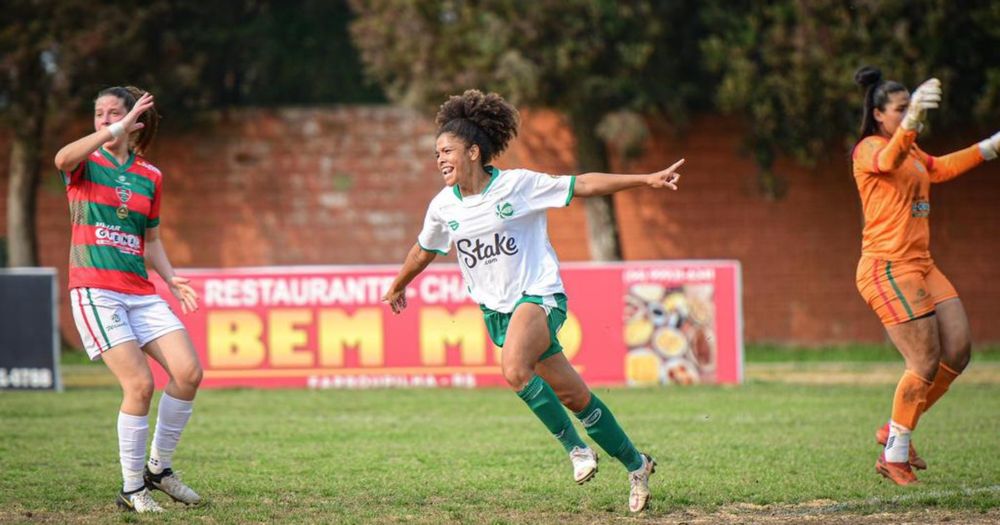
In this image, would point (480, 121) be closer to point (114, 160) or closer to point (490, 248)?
point (490, 248)

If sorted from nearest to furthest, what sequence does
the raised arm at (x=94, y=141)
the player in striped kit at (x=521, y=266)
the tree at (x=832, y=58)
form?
the raised arm at (x=94, y=141) < the player in striped kit at (x=521, y=266) < the tree at (x=832, y=58)

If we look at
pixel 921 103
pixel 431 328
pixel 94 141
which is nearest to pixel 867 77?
pixel 921 103

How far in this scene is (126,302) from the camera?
748cm

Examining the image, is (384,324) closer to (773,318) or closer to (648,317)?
(648,317)

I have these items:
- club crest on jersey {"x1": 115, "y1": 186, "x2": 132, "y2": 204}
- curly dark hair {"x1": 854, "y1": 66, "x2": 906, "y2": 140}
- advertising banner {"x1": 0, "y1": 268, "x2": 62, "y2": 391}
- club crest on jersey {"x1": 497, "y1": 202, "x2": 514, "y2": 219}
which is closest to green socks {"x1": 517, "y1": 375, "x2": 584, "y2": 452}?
club crest on jersey {"x1": 497, "y1": 202, "x2": 514, "y2": 219}

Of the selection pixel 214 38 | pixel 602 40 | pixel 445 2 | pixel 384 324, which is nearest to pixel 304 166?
pixel 214 38

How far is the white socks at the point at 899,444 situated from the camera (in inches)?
332

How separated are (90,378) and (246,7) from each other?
10078mm

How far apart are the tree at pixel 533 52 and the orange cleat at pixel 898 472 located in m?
12.6

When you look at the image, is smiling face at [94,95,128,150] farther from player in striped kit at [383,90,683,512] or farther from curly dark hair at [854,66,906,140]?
curly dark hair at [854,66,906,140]

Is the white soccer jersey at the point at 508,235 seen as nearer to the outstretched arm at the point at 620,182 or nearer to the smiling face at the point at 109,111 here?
the outstretched arm at the point at 620,182

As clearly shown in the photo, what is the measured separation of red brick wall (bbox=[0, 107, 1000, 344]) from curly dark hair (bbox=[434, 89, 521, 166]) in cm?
1496

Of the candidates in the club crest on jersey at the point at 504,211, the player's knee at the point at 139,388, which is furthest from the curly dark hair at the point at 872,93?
the player's knee at the point at 139,388

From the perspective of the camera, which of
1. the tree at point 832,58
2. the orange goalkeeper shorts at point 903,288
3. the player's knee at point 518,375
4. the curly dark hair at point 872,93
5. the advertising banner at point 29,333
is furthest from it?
the tree at point 832,58
